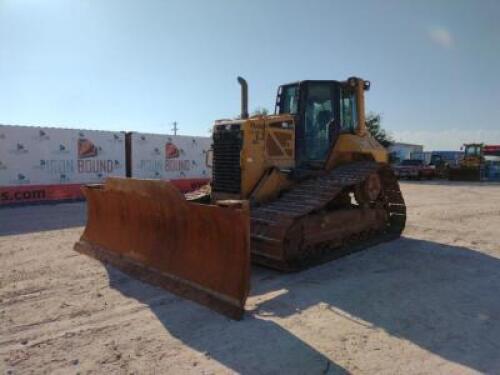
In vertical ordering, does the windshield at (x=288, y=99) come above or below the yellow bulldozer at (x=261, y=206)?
above

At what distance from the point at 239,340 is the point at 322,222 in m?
3.24

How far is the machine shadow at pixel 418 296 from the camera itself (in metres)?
4.18

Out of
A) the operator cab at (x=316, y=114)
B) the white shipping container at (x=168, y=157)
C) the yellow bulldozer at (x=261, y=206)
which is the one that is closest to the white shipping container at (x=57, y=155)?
the white shipping container at (x=168, y=157)

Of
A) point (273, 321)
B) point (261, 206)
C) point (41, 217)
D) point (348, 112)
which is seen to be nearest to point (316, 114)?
point (348, 112)

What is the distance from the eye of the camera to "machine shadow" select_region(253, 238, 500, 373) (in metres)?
4.18

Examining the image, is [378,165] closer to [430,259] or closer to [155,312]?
[430,259]

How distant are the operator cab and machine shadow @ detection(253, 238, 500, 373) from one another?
2039 millimetres

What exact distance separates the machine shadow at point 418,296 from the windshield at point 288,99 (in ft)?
9.63

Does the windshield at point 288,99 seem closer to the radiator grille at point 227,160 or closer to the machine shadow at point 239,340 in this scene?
the radiator grille at point 227,160

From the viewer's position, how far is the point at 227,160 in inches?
296

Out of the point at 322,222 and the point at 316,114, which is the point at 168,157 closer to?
the point at 316,114

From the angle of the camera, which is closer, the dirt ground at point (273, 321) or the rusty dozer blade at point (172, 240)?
the dirt ground at point (273, 321)

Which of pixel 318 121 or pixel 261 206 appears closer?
pixel 261 206

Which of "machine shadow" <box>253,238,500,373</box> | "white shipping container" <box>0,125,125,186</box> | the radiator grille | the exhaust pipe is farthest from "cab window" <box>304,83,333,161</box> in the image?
"white shipping container" <box>0,125,125,186</box>
